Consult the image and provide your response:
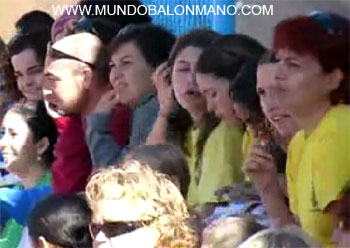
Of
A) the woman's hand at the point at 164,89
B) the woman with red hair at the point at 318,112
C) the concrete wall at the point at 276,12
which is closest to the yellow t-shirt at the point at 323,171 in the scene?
the woman with red hair at the point at 318,112

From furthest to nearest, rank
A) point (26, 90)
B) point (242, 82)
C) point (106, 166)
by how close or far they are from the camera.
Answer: point (26, 90) → point (106, 166) → point (242, 82)

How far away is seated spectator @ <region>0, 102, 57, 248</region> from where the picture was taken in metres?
3.64

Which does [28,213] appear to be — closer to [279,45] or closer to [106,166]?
[106,166]

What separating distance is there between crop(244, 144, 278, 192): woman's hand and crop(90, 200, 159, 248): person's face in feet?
0.80

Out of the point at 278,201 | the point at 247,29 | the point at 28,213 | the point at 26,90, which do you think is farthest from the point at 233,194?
the point at 26,90

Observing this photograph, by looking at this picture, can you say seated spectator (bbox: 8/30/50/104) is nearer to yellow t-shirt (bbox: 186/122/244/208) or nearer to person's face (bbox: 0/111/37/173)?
person's face (bbox: 0/111/37/173)

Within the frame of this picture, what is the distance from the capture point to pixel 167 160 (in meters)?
3.09

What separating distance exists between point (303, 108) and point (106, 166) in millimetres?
672

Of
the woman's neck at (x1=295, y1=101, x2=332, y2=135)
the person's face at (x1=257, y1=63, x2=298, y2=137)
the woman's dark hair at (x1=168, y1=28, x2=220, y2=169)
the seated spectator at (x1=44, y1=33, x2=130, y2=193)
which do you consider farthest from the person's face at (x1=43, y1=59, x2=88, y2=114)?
the woman's neck at (x1=295, y1=101, x2=332, y2=135)

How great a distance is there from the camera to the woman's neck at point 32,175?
365 centimetres

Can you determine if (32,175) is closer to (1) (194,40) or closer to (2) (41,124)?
(2) (41,124)

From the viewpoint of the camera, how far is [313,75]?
2742 mm

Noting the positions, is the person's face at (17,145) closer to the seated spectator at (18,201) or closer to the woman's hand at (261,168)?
the seated spectator at (18,201)

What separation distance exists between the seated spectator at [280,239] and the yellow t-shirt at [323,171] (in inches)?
2.5
